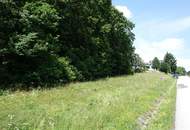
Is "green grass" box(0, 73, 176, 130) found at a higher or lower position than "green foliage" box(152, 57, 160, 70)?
lower

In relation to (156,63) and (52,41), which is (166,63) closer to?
(156,63)

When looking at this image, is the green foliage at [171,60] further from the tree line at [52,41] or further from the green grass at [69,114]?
the green grass at [69,114]

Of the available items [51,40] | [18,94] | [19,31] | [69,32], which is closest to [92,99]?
[18,94]

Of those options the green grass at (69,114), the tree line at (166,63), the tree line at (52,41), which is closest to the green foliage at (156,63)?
the tree line at (166,63)

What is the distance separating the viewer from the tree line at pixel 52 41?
70.5 ft

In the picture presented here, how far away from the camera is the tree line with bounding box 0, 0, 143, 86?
846 inches

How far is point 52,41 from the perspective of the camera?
25922 mm

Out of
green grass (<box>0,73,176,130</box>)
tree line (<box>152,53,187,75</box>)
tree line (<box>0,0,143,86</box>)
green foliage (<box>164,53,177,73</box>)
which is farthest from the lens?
green foliage (<box>164,53,177,73</box>)

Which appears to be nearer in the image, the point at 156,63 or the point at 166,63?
the point at 156,63

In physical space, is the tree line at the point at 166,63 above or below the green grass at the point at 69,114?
above

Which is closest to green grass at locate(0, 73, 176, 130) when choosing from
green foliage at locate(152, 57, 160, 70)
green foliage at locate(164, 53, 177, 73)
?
green foliage at locate(152, 57, 160, 70)

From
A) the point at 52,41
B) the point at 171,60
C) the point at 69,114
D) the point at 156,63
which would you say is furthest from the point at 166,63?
the point at 69,114

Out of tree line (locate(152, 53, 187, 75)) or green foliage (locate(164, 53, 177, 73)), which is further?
green foliage (locate(164, 53, 177, 73))

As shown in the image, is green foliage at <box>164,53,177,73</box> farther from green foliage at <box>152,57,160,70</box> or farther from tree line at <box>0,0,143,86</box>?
tree line at <box>0,0,143,86</box>
